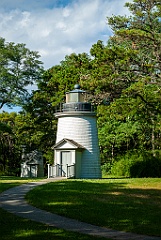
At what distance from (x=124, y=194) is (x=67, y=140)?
12032mm

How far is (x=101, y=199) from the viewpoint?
15258 millimetres

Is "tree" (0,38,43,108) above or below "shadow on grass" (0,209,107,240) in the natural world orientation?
above

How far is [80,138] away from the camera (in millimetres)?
28969

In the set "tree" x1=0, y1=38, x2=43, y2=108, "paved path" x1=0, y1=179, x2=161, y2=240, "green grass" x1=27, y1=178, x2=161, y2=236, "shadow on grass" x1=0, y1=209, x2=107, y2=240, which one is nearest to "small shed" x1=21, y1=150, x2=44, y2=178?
"tree" x1=0, y1=38, x2=43, y2=108

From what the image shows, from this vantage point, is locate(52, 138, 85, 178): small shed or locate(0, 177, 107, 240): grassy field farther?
locate(52, 138, 85, 178): small shed

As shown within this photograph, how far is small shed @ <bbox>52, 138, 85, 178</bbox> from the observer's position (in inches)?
1106

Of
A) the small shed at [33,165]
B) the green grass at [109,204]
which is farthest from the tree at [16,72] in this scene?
the green grass at [109,204]

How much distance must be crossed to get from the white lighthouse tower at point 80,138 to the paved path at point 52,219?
12.8 m

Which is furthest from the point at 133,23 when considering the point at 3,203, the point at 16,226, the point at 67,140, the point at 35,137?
the point at 35,137

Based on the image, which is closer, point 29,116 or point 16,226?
point 16,226

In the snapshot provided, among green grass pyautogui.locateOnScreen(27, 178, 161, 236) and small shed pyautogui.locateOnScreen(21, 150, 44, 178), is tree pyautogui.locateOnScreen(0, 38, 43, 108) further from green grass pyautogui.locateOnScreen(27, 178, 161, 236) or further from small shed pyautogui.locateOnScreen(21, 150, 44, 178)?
green grass pyautogui.locateOnScreen(27, 178, 161, 236)

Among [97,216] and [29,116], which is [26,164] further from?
[97,216]

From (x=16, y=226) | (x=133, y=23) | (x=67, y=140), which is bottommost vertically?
(x=16, y=226)

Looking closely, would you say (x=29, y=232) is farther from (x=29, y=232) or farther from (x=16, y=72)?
(x=16, y=72)
